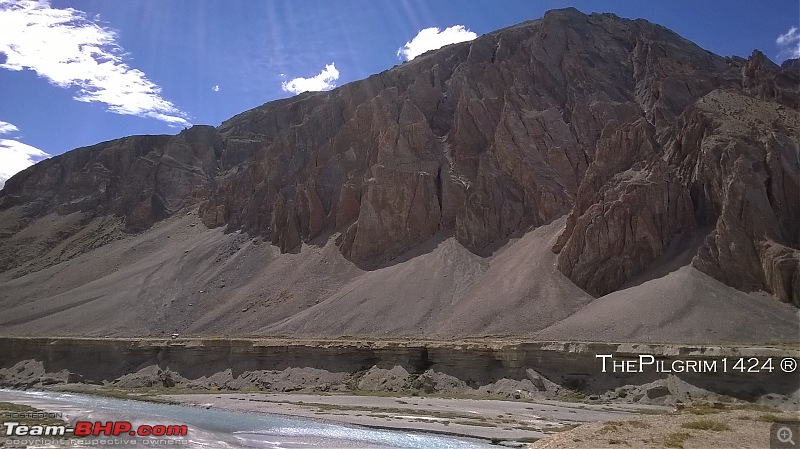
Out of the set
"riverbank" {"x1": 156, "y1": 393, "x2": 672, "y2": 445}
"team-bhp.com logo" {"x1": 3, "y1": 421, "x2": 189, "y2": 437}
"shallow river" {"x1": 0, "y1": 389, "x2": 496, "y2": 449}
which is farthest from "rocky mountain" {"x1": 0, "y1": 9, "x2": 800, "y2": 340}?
"team-bhp.com logo" {"x1": 3, "y1": 421, "x2": 189, "y2": 437}

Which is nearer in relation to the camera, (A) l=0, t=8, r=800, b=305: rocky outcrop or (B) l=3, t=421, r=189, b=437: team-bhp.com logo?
(B) l=3, t=421, r=189, b=437: team-bhp.com logo

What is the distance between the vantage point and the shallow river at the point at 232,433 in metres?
27.2

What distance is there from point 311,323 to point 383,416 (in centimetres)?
3890

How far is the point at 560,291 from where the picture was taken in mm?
70312

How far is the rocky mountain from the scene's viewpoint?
2815 inches

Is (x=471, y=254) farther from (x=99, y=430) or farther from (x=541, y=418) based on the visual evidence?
(x=99, y=430)

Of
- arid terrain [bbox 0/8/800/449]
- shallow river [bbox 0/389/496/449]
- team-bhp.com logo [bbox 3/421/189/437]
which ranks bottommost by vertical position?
shallow river [bbox 0/389/496/449]

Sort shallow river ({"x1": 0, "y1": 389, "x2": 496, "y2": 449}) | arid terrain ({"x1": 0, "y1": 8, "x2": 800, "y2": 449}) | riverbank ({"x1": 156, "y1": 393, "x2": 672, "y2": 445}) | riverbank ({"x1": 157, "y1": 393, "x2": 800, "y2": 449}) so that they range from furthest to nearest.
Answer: arid terrain ({"x1": 0, "y1": 8, "x2": 800, "y2": 449}), riverbank ({"x1": 156, "y1": 393, "x2": 672, "y2": 445}), shallow river ({"x1": 0, "y1": 389, "x2": 496, "y2": 449}), riverbank ({"x1": 157, "y1": 393, "x2": 800, "y2": 449})

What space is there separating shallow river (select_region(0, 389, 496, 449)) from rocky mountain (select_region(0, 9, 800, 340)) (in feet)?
107

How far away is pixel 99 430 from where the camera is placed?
2900cm

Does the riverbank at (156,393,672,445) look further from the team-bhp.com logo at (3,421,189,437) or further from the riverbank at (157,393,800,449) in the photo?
the team-bhp.com logo at (3,421,189,437)

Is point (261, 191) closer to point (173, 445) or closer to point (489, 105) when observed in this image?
point (489, 105)

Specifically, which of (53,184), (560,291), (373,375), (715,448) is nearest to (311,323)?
(373,375)

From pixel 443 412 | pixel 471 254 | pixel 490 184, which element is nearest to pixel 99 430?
pixel 443 412
